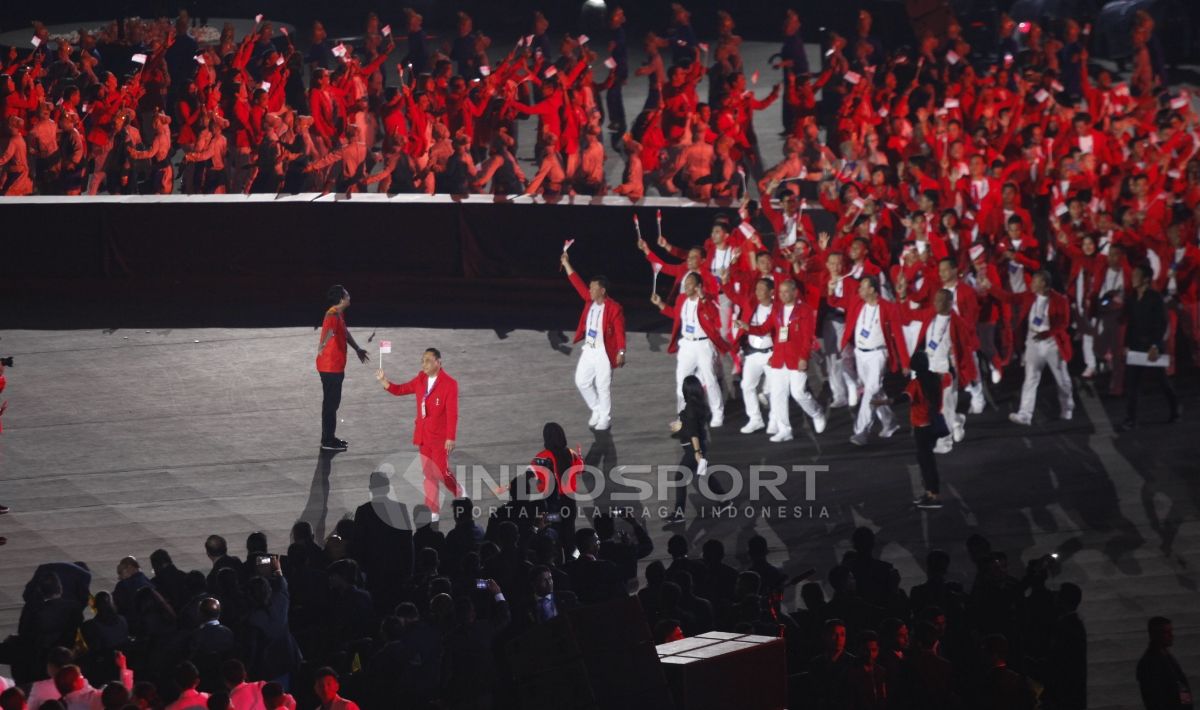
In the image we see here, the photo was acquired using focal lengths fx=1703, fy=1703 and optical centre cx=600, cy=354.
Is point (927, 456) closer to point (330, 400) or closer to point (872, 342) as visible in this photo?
point (872, 342)

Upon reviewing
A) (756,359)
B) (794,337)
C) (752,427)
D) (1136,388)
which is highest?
(794,337)

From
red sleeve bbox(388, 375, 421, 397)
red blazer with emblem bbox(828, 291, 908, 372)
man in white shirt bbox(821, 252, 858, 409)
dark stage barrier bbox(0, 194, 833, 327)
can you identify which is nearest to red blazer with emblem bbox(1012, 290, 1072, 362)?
red blazer with emblem bbox(828, 291, 908, 372)

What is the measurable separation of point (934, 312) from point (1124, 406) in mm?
2565

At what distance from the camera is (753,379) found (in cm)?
1666

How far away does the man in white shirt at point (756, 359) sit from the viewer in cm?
1652

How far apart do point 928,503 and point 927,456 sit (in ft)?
1.42

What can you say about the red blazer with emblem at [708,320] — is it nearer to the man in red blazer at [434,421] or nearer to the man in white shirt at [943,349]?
the man in white shirt at [943,349]

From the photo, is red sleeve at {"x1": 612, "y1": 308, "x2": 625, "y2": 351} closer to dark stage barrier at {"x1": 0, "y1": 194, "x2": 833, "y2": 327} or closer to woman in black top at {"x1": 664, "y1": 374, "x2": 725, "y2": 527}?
woman in black top at {"x1": 664, "y1": 374, "x2": 725, "y2": 527}

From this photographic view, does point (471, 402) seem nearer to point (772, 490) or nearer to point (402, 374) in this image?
point (402, 374)

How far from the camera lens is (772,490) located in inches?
599

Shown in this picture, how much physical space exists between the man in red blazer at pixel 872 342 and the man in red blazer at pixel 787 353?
453 millimetres

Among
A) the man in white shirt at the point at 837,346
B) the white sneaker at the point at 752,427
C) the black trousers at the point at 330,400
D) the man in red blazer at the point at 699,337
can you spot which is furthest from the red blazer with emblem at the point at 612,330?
the black trousers at the point at 330,400

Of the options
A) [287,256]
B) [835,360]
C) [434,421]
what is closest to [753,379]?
[835,360]

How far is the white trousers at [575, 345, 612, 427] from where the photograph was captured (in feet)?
54.1
